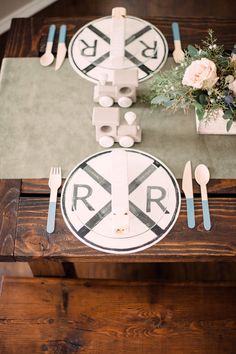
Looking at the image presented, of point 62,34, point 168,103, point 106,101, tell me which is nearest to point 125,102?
point 106,101

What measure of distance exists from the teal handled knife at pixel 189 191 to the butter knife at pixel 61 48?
0.54 metres

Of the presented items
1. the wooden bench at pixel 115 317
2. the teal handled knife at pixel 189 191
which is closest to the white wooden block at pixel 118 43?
the teal handled knife at pixel 189 191

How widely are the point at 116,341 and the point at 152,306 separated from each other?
0.48ft

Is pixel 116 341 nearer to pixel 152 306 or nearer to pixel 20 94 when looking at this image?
pixel 152 306

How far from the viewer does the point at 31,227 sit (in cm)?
121

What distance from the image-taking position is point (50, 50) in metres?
1.53

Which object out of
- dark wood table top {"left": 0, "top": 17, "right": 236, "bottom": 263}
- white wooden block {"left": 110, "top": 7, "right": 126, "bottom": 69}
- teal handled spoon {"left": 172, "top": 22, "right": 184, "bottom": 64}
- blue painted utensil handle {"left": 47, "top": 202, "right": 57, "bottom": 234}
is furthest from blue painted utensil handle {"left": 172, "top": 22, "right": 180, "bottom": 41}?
blue painted utensil handle {"left": 47, "top": 202, "right": 57, "bottom": 234}

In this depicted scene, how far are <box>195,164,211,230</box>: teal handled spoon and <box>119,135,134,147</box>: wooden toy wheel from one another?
0.20 metres

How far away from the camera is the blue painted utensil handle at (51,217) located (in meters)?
1.20

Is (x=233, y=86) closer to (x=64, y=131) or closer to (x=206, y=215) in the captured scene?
(x=206, y=215)

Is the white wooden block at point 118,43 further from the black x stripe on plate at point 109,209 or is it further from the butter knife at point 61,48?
the black x stripe on plate at point 109,209

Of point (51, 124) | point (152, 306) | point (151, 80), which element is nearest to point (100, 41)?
point (151, 80)

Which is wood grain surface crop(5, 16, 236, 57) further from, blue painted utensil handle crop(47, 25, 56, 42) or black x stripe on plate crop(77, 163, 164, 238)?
black x stripe on plate crop(77, 163, 164, 238)

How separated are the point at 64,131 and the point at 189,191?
41 centimetres
